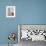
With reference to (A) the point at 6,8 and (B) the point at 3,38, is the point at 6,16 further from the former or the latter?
(B) the point at 3,38

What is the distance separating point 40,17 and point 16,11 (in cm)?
70

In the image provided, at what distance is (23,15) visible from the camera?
11.8 ft

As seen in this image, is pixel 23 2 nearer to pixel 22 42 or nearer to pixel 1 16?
pixel 1 16

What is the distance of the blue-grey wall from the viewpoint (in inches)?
141

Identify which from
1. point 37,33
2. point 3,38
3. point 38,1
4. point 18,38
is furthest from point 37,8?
point 3,38

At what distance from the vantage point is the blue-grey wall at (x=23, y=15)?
3572mm

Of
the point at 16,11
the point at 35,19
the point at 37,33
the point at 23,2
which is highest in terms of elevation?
the point at 23,2

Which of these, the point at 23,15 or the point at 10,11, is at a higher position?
the point at 10,11

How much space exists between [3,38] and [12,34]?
0.99ft

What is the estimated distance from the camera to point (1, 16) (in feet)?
11.8

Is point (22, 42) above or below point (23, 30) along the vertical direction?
below

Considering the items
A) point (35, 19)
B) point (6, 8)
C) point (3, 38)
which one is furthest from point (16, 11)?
point (3, 38)

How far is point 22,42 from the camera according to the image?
338 cm

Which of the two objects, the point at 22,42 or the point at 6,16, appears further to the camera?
the point at 6,16
